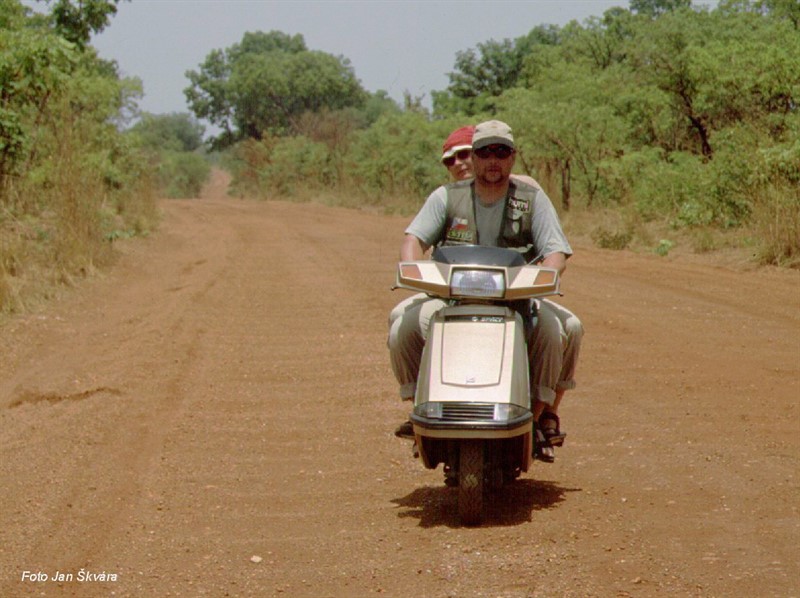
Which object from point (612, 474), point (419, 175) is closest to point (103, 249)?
point (612, 474)

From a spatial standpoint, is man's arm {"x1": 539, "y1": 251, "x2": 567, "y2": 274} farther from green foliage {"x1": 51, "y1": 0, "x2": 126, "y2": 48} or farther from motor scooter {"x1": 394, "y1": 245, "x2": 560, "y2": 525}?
green foliage {"x1": 51, "y1": 0, "x2": 126, "y2": 48}

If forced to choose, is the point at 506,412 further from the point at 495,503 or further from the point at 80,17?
the point at 80,17

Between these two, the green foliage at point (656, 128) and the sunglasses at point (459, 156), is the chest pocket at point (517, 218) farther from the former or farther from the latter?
the green foliage at point (656, 128)

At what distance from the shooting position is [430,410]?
4.90 meters

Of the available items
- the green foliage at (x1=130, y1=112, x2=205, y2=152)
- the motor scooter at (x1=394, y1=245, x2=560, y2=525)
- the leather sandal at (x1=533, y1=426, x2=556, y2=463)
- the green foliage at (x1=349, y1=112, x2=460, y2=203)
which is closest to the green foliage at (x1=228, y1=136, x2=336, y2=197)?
the green foliage at (x1=349, y1=112, x2=460, y2=203)

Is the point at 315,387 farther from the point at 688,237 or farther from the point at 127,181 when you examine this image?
the point at 127,181

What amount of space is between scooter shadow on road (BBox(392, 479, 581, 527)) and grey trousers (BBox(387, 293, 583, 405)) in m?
0.43

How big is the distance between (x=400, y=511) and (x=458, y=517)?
0.84ft

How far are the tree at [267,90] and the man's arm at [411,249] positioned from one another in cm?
6407

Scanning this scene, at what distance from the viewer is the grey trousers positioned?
5.24 meters

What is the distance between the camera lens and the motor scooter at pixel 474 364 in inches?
191

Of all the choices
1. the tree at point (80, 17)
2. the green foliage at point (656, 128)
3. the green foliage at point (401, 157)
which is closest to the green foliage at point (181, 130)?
the green foliage at point (401, 157)

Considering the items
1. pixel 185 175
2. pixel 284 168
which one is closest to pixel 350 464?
pixel 284 168

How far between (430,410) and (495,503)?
2.36 feet
